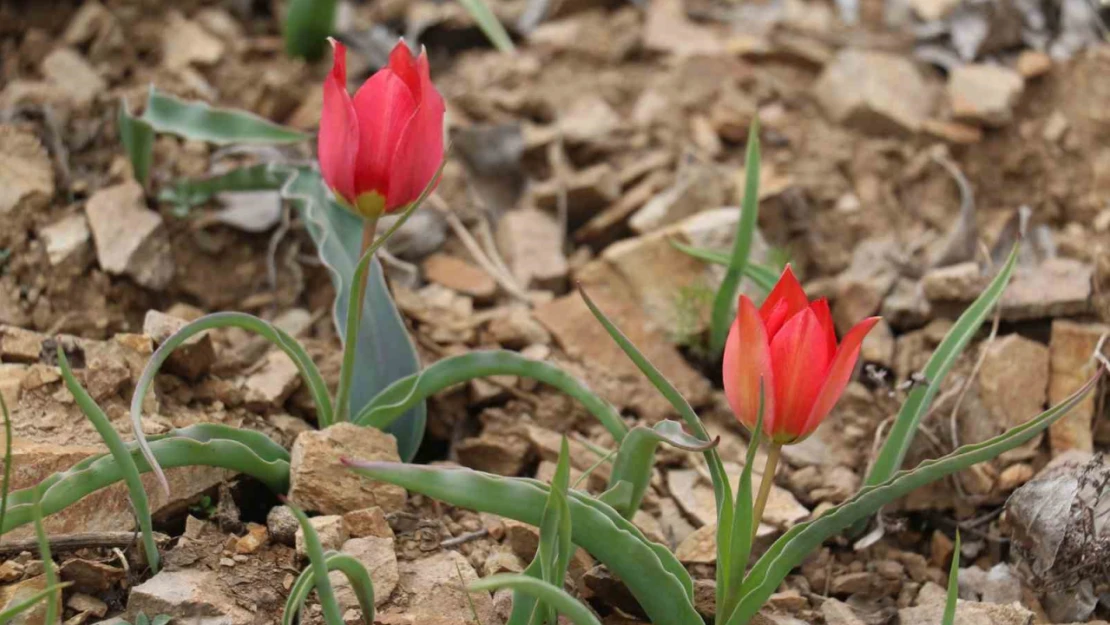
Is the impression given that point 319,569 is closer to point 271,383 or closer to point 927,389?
point 271,383

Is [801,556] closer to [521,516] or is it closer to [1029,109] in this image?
[521,516]

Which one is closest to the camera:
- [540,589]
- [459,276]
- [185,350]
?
[540,589]

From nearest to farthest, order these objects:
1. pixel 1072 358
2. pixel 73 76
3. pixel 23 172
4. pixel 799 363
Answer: pixel 799 363 → pixel 1072 358 → pixel 23 172 → pixel 73 76

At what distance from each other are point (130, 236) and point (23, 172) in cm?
26

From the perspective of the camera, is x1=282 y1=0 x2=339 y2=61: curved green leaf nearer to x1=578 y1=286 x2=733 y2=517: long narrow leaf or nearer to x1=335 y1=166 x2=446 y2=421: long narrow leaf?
→ x1=335 y1=166 x2=446 y2=421: long narrow leaf

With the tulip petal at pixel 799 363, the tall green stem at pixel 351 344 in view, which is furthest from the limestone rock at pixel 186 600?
the tulip petal at pixel 799 363

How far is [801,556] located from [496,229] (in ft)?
4.43

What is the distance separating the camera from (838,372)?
56.8 inches

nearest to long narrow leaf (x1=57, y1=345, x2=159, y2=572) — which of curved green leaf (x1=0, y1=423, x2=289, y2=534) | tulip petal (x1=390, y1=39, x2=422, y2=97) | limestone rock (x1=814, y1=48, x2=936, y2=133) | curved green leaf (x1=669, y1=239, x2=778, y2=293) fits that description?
curved green leaf (x1=0, y1=423, x2=289, y2=534)

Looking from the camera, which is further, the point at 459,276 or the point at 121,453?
the point at 459,276

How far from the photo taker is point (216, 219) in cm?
247

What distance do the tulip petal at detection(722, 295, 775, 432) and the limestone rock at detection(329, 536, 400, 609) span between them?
54cm

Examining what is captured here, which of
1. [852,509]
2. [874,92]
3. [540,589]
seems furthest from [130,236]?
[874,92]

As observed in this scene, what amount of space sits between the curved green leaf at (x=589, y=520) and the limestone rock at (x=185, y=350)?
24.6 inches
